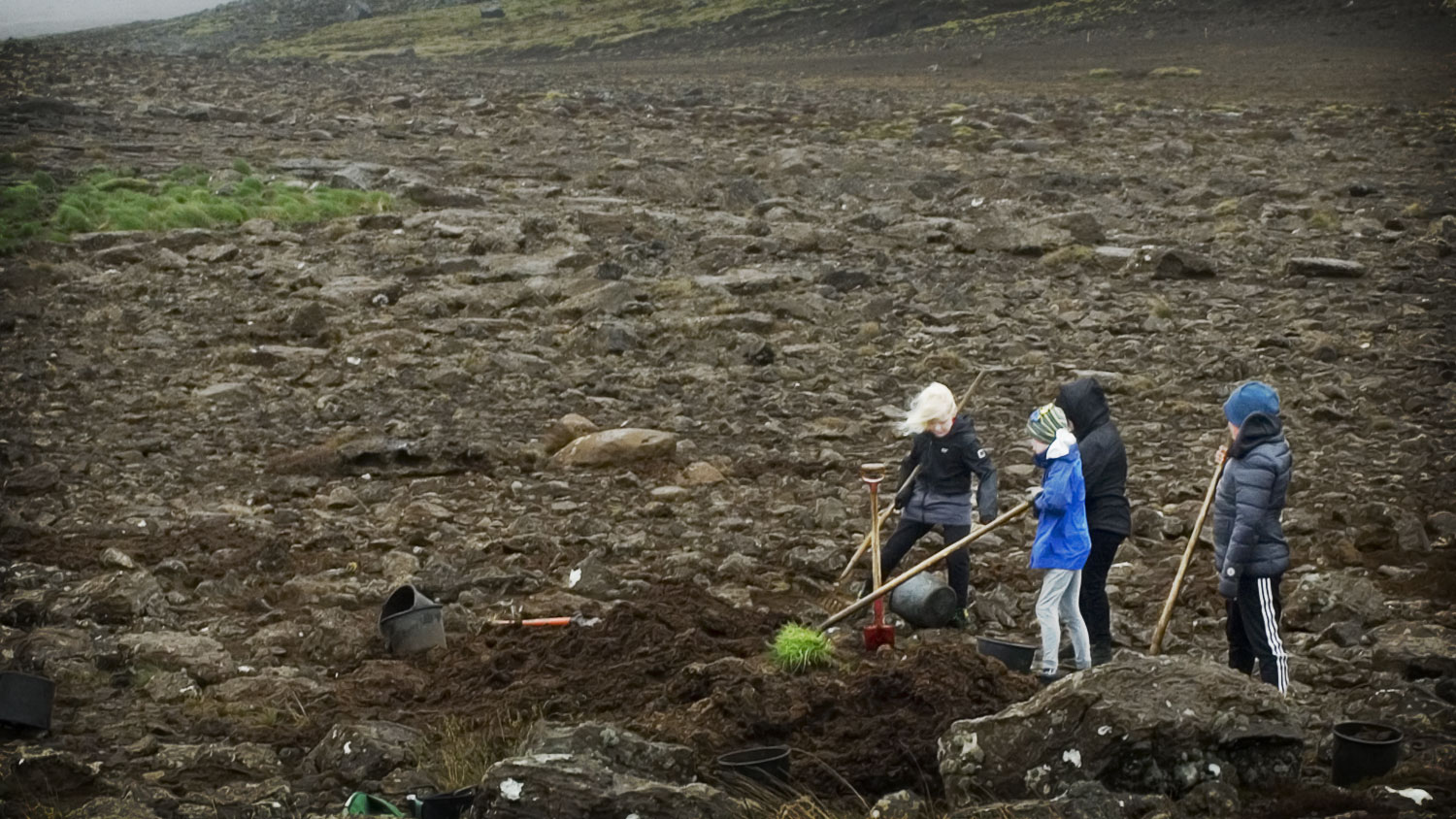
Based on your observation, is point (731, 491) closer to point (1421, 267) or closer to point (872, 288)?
point (872, 288)

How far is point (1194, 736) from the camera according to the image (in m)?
5.89

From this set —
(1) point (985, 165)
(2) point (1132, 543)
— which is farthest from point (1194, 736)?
(1) point (985, 165)

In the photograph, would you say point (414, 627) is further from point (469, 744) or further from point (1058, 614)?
point (1058, 614)

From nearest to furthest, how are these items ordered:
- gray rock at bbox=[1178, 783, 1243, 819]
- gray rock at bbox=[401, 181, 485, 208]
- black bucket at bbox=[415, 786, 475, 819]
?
gray rock at bbox=[1178, 783, 1243, 819], black bucket at bbox=[415, 786, 475, 819], gray rock at bbox=[401, 181, 485, 208]

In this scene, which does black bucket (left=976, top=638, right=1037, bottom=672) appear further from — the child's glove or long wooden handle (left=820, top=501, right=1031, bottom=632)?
the child's glove

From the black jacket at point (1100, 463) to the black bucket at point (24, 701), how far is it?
212 inches

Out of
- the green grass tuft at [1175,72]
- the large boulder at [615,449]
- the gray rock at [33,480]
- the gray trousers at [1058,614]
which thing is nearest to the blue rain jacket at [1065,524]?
the gray trousers at [1058,614]

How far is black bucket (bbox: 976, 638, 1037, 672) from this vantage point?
7.73 metres

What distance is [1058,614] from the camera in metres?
7.69

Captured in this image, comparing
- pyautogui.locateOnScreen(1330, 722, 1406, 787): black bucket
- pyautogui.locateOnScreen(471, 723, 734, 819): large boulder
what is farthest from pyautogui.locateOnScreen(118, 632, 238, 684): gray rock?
pyautogui.locateOnScreen(1330, 722, 1406, 787): black bucket

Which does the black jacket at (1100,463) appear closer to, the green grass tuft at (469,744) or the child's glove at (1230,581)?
the child's glove at (1230,581)

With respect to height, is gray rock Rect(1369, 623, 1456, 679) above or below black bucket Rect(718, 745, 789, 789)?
below

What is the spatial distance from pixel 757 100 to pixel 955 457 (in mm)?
25271

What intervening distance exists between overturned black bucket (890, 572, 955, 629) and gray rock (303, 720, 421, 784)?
9.49 ft
